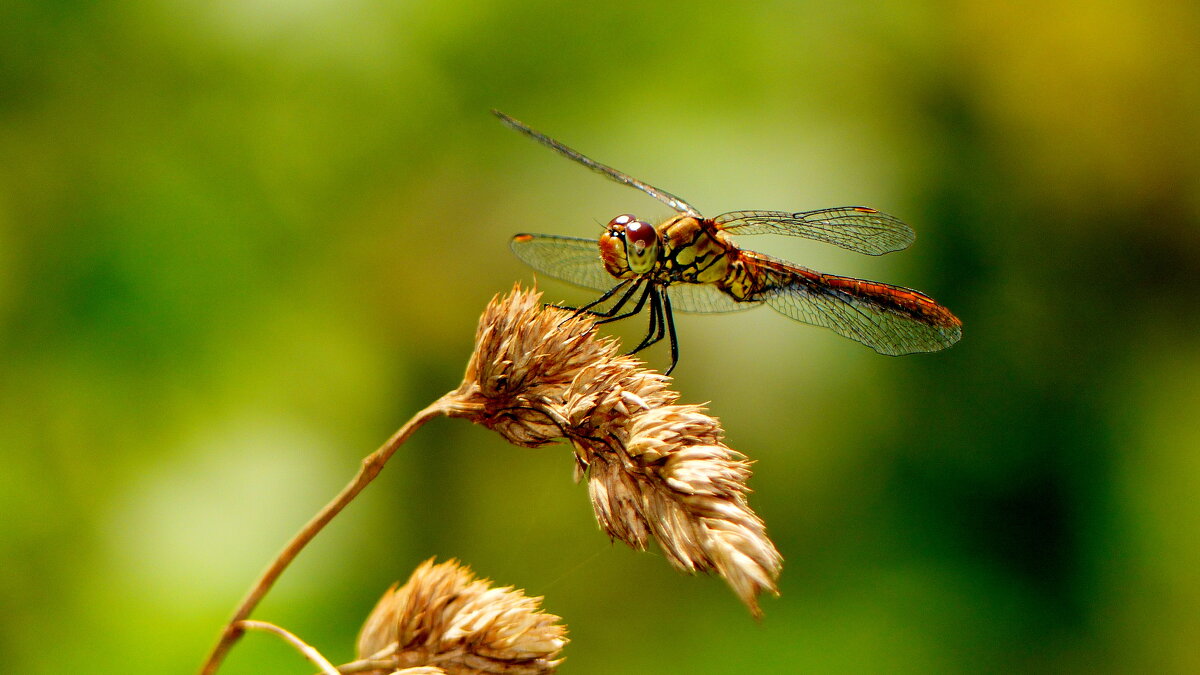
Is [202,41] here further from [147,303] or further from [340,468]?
[340,468]

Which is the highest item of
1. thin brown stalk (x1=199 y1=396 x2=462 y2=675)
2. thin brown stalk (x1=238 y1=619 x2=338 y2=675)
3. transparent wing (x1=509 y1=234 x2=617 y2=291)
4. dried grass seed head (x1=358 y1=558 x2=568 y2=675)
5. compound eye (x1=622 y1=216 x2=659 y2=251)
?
compound eye (x1=622 y1=216 x2=659 y2=251)

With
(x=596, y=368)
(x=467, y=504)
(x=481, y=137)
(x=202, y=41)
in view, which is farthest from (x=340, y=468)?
(x=596, y=368)

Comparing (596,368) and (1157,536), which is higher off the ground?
(596,368)

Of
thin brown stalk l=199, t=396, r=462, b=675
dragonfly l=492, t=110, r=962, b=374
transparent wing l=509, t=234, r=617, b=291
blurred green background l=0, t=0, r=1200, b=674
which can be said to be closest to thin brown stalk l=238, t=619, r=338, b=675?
thin brown stalk l=199, t=396, r=462, b=675

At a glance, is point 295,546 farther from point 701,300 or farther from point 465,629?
point 701,300

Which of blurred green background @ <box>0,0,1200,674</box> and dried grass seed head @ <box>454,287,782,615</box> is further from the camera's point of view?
blurred green background @ <box>0,0,1200,674</box>

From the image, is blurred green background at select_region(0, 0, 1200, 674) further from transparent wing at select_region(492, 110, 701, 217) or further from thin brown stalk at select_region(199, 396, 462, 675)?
thin brown stalk at select_region(199, 396, 462, 675)
